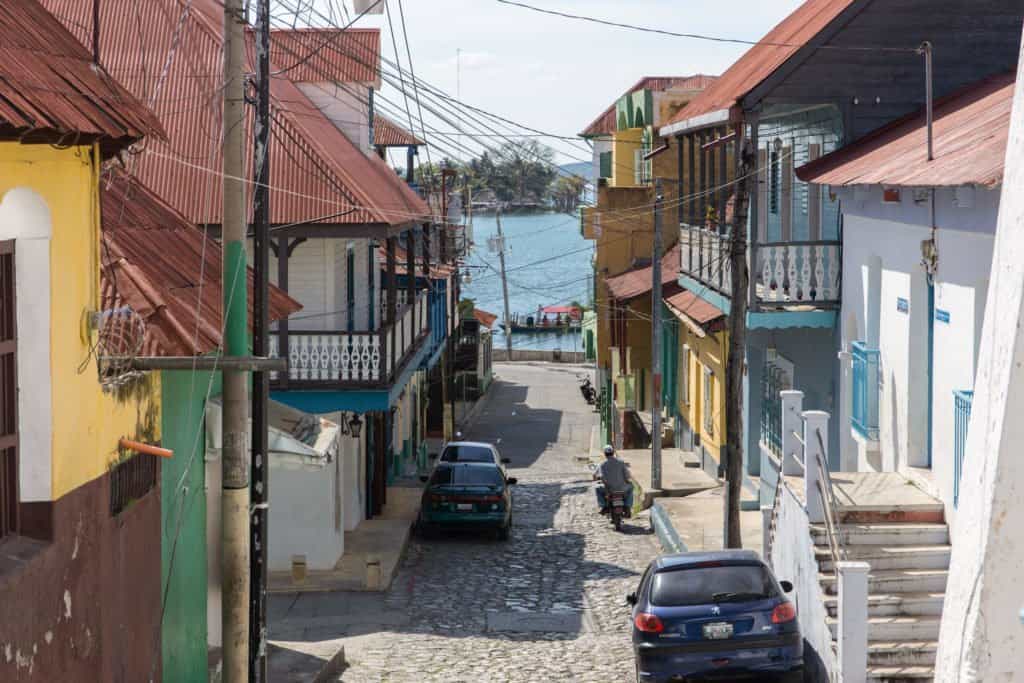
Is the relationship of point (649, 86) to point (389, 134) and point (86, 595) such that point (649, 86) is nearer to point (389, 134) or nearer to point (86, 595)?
point (389, 134)

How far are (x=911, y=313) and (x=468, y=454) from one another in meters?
14.0

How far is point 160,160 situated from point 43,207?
1607 centimetres

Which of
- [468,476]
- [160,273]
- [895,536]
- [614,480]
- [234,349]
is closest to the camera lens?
[234,349]

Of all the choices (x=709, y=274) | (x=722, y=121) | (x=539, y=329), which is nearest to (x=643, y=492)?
(x=709, y=274)

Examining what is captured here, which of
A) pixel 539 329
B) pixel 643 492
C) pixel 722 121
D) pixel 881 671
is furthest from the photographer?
pixel 539 329

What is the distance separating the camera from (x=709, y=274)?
89.5 ft

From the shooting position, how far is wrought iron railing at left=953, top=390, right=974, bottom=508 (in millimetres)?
14758

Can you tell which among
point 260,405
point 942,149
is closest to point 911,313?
point 942,149

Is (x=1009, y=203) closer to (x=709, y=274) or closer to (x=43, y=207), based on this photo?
(x=43, y=207)

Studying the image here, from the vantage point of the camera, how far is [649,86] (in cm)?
6338

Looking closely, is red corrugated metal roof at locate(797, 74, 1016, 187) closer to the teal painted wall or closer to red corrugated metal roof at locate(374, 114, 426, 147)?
the teal painted wall

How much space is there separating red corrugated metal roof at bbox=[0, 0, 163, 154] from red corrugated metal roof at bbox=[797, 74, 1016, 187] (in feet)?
20.9

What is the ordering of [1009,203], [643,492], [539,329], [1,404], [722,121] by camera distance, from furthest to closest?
Result: [539,329] → [643,492] → [722,121] → [1,404] → [1009,203]

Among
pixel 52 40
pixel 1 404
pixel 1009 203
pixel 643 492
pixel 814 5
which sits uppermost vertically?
pixel 814 5
